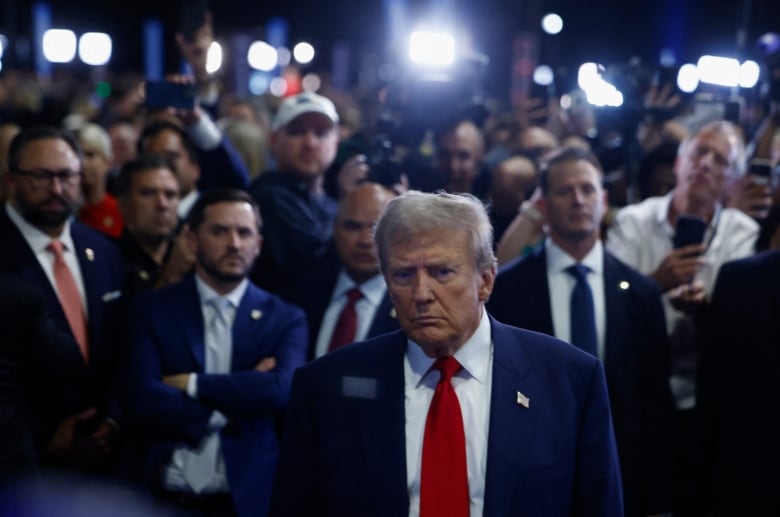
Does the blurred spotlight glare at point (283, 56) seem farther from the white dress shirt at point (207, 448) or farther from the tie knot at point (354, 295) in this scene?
the white dress shirt at point (207, 448)

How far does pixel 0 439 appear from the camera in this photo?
3836 mm

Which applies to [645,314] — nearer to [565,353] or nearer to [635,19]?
[565,353]

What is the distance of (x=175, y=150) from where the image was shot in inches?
259

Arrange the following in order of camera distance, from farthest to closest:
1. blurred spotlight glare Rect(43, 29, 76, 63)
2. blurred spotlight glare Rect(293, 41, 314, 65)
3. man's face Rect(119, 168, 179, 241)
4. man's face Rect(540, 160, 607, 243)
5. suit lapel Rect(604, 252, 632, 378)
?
1. blurred spotlight glare Rect(43, 29, 76, 63)
2. blurred spotlight glare Rect(293, 41, 314, 65)
3. man's face Rect(119, 168, 179, 241)
4. man's face Rect(540, 160, 607, 243)
5. suit lapel Rect(604, 252, 632, 378)

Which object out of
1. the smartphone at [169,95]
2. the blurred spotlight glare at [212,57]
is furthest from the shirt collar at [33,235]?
the blurred spotlight glare at [212,57]

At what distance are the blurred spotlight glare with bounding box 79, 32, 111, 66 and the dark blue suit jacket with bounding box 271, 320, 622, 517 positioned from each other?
32.9 metres

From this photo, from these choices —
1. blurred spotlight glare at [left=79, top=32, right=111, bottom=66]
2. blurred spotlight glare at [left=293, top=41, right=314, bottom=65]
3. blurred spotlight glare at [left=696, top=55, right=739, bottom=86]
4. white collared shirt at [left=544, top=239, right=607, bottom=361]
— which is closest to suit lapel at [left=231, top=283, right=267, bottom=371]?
white collared shirt at [left=544, top=239, right=607, bottom=361]

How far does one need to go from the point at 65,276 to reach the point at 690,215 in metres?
2.88

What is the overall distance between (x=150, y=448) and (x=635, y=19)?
18.9 m

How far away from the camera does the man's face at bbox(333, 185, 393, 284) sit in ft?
15.8

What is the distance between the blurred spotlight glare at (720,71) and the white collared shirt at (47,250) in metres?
4.22

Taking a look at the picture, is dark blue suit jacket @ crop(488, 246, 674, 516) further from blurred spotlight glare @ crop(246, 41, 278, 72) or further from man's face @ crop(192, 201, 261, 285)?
blurred spotlight glare @ crop(246, 41, 278, 72)

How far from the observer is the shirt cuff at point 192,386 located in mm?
4215

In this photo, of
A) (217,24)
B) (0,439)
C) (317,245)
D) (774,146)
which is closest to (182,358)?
(0,439)
